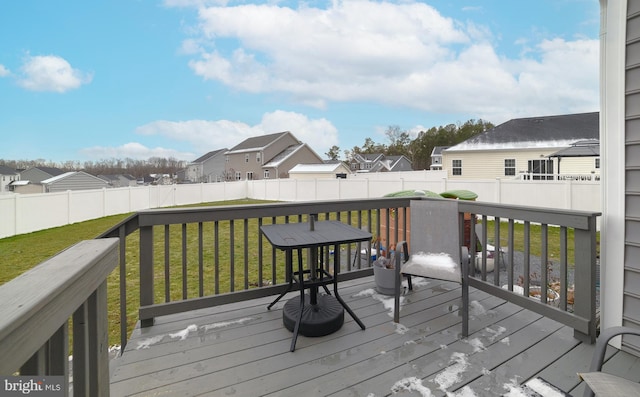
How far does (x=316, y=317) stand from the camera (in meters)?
2.50

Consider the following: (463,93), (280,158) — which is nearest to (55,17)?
(280,158)

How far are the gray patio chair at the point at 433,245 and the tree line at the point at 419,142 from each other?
39.1m

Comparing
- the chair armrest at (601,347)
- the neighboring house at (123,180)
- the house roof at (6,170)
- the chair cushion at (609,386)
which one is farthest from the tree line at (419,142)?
the chair cushion at (609,386)

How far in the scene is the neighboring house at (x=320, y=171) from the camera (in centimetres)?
2356

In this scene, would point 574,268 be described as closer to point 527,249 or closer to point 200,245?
point 527,249

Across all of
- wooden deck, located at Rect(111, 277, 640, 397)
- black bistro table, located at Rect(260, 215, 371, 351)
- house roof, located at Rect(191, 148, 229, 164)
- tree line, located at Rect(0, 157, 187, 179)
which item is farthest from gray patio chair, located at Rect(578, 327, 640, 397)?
house roof, located at Rect(191, 148, 229, 164)

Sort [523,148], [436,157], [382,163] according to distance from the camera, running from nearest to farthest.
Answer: [523,148], [436,157], [382,163]

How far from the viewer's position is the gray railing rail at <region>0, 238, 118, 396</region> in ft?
1.93

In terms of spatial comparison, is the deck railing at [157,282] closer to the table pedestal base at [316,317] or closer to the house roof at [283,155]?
the table pedestal base at [316,317]

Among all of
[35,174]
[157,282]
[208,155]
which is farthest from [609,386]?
[35,174]

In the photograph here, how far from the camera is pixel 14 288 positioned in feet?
2.28

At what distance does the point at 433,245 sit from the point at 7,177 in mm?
41702

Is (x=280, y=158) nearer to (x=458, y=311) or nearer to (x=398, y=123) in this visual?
(x=398, y=123)

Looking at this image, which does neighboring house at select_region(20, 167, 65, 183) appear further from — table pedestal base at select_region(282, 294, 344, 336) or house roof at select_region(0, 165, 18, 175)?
table pedestal base at select_region(282, 294, 344, 336)
